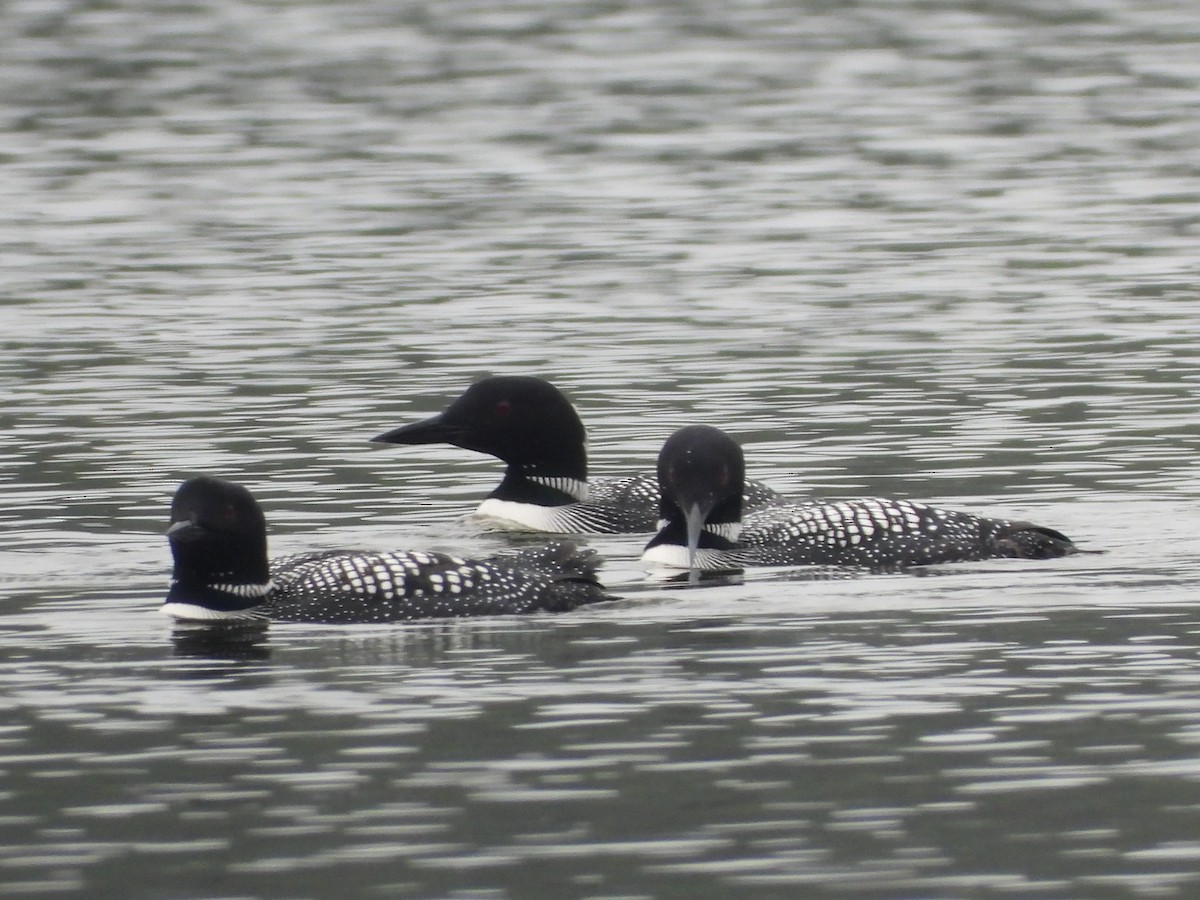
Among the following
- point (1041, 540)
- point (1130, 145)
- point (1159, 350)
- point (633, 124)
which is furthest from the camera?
point (633, 124)

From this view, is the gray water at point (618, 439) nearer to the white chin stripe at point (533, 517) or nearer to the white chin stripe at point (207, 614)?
the white chin stripe at point (207, 614)

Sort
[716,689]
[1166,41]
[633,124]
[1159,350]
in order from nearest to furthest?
[716,689] < [1159,350] < [633,124] < [1166,41]

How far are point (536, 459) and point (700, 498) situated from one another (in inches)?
75.0

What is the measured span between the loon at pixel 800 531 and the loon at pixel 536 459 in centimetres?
128

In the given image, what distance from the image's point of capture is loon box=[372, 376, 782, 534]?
11922mm

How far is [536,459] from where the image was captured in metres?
12.2

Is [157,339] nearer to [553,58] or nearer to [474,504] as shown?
[474,504]

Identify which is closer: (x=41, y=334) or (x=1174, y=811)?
(x=1174, y=811)

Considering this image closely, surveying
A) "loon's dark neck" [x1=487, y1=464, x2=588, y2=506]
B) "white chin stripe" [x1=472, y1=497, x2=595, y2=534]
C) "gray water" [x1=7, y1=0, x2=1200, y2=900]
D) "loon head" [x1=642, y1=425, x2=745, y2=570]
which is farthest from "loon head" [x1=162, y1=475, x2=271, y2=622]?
"loon's dark neck" [x1=487, y1=464, x2=588, y2=506]

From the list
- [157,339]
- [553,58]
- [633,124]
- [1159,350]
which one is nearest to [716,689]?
[1159,350]

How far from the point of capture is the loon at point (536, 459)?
1192cm

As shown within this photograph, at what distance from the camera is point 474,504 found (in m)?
12.4

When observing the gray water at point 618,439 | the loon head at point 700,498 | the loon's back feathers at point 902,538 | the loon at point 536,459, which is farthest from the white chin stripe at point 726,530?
the loon at point 536,459

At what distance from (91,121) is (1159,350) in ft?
49.3
